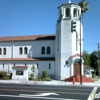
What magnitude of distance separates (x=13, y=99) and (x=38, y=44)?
2961 centimetres

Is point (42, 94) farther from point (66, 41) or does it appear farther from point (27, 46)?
point (27, 46)

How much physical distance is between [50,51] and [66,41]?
506 cm

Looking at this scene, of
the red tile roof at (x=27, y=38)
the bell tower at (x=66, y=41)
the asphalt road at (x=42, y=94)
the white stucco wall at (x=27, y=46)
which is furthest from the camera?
the red tile roof at (x=27, y=38)

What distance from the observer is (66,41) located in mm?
36594

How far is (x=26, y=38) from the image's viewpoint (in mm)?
43031

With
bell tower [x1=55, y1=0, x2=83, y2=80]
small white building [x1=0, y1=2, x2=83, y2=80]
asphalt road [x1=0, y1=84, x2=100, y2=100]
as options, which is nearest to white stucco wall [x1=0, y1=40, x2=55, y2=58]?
small white building [x1=0, y1=2, x2=83, y2=80]

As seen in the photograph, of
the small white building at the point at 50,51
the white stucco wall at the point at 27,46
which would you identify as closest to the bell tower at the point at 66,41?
the small white building at the point at 50,51

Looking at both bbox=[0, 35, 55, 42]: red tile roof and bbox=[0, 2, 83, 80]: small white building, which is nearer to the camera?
bbox=[0, 2, 83, 80]: small white building

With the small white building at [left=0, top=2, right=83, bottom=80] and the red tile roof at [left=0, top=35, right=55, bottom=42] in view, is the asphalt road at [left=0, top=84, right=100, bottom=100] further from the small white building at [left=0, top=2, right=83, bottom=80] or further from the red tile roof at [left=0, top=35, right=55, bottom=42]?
the red tile roof at [left=0, top=35, right=55, bottom=42]

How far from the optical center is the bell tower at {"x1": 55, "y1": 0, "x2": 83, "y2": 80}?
36.4 metres

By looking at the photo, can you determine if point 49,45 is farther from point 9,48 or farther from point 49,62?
point 9,48

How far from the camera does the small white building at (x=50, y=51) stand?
3647 cm

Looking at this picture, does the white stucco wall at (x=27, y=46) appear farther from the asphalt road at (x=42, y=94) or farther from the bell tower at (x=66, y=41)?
the asphalt road at (x=42, y=94)

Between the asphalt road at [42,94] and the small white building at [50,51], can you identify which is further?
the small white building at [50,51]
